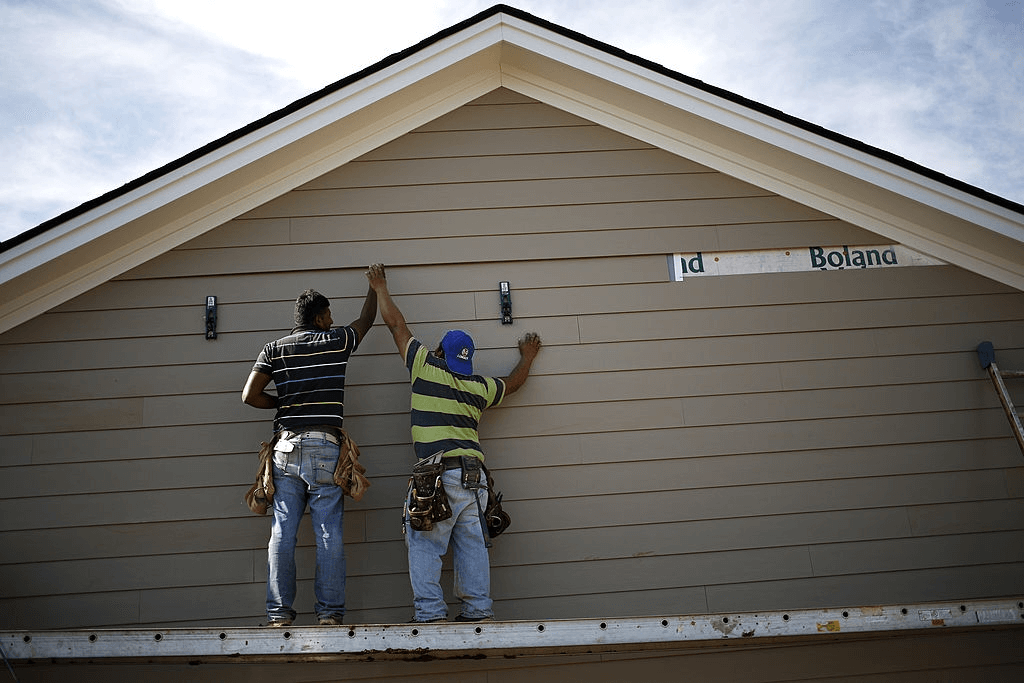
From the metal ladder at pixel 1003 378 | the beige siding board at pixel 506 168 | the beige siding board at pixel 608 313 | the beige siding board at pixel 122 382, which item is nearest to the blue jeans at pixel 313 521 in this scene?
the beige siding board at pixel 122 382

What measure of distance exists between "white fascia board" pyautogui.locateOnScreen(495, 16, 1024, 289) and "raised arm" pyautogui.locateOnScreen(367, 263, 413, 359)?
1.84m

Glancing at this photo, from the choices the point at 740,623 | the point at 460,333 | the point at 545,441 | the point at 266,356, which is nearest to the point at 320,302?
the point at 266,356

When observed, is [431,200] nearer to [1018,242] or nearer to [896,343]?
[896,343]

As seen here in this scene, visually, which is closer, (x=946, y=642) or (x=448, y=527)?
(x=448, y=527)

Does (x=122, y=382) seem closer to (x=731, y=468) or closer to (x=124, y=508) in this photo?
(x=124, y=508)

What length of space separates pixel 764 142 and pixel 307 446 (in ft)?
A: 12.1

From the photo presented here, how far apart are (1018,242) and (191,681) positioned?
20.2 ft

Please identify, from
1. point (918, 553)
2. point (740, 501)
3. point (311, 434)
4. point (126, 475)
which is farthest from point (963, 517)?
point (126, 475)

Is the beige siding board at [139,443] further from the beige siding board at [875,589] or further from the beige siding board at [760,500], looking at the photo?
the beige siding board at [875,589]

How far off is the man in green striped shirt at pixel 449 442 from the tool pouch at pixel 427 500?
0.23 ft

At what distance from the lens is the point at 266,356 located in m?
5.23

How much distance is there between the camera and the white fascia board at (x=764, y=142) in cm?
595

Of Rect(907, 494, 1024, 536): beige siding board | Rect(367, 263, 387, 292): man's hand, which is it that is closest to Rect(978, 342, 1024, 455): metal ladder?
Rect(907, 494, 1024, 536): beige siding board

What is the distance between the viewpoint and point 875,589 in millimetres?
5715
